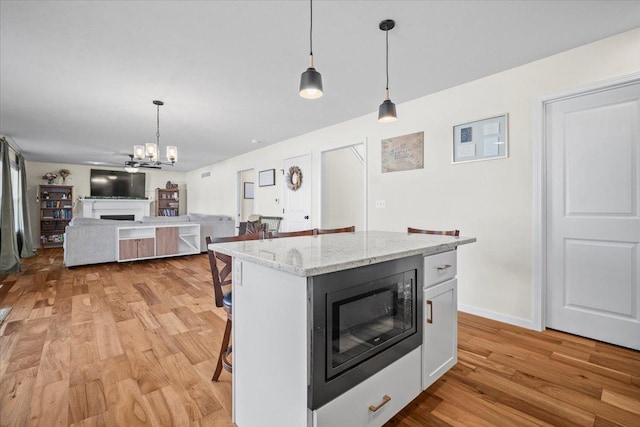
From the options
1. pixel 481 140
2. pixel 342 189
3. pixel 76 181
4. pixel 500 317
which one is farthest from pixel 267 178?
pixel 76 181

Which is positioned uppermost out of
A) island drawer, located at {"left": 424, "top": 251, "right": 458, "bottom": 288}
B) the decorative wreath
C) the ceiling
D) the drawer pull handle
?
the ceiling

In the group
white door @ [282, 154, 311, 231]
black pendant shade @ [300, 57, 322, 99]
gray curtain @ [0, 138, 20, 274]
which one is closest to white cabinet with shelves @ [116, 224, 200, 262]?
gray curtain @ [0, 138, 20, 274]

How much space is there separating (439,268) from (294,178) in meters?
3.91

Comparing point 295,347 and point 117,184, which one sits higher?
point 117,184

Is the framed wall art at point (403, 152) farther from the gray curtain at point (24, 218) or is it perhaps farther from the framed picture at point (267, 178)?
the gray curtain at point (24, 218)

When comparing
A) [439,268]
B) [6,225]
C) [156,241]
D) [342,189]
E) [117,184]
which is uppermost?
[117,184]

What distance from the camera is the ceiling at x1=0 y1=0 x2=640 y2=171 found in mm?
1895

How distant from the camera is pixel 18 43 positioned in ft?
7.32

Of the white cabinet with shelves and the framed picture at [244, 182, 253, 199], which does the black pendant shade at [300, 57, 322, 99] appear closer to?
the white cabinet with shelves

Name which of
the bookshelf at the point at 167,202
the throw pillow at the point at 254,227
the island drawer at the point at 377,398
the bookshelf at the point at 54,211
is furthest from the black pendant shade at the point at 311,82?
the bookshelf at the point at 167,202

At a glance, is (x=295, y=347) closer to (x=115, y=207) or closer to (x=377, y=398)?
(x=377, y=398)

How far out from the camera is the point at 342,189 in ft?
17.5

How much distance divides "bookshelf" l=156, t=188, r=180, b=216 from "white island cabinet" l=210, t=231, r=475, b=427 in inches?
383

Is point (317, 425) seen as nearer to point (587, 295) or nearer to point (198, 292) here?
point (587, 295)
